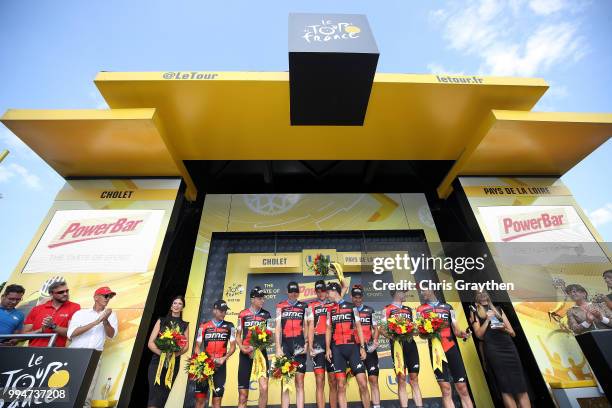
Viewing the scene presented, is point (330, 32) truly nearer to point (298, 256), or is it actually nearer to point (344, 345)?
point (298, 256)

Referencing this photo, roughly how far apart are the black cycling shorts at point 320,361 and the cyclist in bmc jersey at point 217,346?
1318mm

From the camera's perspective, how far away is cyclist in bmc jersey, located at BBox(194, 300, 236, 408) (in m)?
5.03

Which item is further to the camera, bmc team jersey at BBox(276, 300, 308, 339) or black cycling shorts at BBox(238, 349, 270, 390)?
bmc team jersey at BBox(276, 300, 308, 339)

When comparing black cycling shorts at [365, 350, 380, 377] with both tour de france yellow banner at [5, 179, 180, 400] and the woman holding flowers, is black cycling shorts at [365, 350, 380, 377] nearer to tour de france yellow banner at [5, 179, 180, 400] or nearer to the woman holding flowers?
the woman holding flowers

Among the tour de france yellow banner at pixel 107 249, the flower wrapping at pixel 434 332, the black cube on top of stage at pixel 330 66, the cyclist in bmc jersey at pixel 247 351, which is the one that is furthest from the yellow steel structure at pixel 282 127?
the flower wrapping at pixel 434 332

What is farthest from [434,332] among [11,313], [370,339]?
[11,313]

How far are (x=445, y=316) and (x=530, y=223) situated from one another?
2570mm

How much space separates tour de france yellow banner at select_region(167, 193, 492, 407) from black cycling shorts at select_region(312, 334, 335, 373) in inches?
31.8

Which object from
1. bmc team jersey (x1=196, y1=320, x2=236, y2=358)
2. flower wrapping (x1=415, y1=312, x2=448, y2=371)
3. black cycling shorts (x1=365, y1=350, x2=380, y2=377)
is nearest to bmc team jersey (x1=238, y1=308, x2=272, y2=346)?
bmc team jersey (x1=196, y1=320, x2=236, y2=358)

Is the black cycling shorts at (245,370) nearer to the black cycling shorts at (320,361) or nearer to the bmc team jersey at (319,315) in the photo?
the black cycling shorts at (320,361)

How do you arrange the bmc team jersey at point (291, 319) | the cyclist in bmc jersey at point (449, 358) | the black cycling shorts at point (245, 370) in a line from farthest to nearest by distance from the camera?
the bmc team jersey at point (291, 319), the black cycling shorts at point (245, 370), the cyclist in bmc jersey at point (449, 358)

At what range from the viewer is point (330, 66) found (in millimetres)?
5031

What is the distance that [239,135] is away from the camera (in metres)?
6.49

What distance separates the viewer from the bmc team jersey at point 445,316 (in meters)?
5.20
